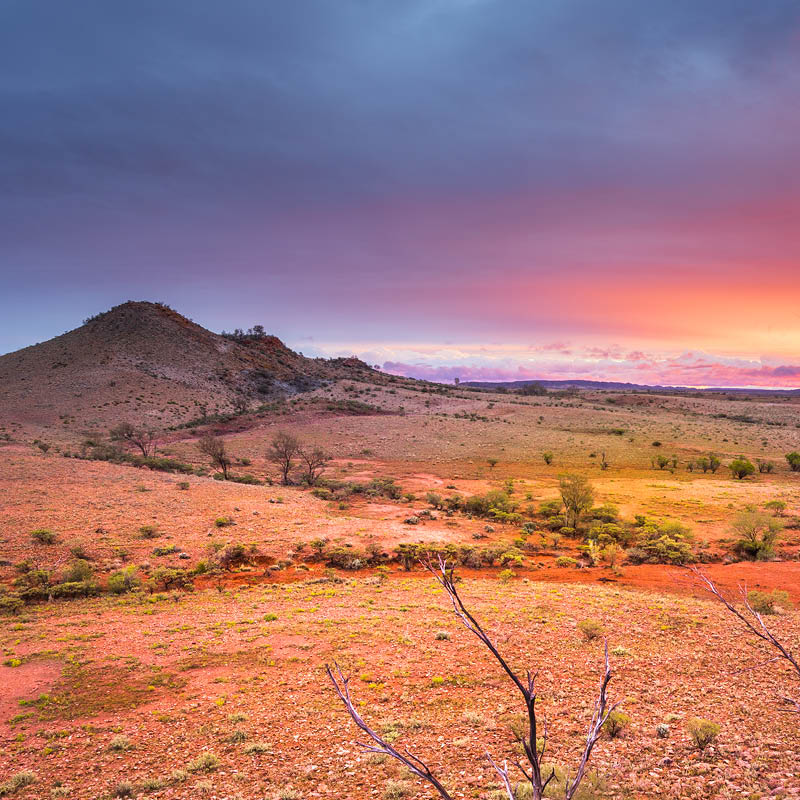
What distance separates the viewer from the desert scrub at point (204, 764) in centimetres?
838

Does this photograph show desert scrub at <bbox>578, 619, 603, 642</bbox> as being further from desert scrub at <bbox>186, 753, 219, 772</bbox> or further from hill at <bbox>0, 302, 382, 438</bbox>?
hill at <bbox>0, 302, 382, 438</bbox>

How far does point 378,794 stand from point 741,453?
A: 222 ft

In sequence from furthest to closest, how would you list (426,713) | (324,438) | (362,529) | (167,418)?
1. (167,418)
2. (324,438)
3. (362,529)
4. (426,713)

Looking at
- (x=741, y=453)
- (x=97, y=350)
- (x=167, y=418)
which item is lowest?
(x=741, y=453)

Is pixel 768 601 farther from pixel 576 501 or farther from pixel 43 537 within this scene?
pixel 43 537

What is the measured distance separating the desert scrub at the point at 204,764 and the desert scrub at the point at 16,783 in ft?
8.71

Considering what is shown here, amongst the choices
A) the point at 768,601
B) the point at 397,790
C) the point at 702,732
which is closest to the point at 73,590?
the point at 397,790

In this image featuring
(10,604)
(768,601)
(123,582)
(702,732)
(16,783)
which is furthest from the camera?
(123,582)

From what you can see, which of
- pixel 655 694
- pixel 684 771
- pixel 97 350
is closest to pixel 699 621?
pixel 655 694

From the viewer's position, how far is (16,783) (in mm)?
8016

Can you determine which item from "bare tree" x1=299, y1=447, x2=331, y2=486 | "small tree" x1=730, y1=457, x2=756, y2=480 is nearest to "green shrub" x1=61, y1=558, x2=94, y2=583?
"bare tree" x1=299, y1=447, x2=331, y2=486

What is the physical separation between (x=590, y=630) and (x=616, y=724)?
4579 mm

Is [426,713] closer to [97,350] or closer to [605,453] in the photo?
[605,453]

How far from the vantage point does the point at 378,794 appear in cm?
783
